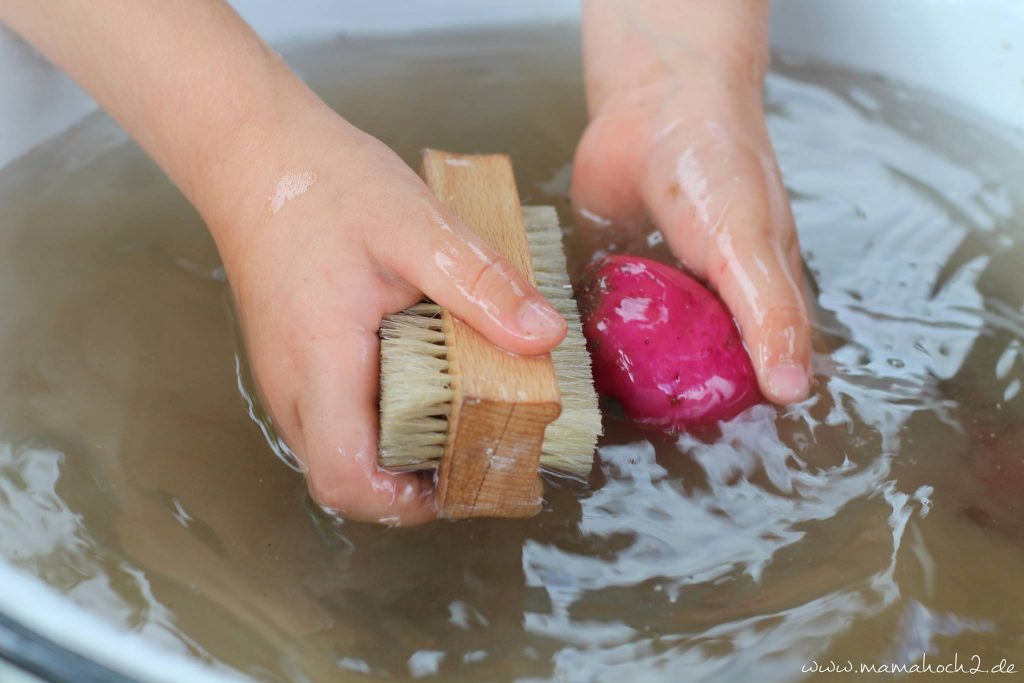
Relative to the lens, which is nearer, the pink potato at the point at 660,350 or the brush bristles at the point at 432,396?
the brush bristles at the point at 432,396

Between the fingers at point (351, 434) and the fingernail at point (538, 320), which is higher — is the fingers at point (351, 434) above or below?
below

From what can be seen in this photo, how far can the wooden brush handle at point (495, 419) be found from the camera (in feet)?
2.06

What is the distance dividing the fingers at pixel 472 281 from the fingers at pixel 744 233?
0.83 ft

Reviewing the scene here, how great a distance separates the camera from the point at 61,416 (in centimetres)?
82

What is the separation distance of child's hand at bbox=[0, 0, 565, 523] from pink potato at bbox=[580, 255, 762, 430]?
125 mm

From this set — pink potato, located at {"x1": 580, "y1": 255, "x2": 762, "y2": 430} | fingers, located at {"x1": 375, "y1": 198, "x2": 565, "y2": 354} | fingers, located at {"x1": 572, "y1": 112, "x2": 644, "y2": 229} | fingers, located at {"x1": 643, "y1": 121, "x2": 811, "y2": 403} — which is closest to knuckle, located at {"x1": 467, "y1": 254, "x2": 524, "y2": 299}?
fingers, located at {"x1": 375, "y1": 198, "x2": 565, "y2": 354}

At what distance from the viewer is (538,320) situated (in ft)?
2.18

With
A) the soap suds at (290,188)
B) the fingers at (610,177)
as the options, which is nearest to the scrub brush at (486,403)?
the soap suds at (290,188)

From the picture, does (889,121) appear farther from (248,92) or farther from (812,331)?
(248,92)

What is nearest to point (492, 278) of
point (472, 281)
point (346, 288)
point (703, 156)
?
point (472, 281)

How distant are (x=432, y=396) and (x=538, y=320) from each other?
87 millimetres

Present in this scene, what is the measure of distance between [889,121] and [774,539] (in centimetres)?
68

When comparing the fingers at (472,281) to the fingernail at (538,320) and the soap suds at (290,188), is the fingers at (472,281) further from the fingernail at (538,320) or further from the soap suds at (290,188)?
the soap suds at (290,188)

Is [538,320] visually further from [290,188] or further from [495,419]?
[290,188]
